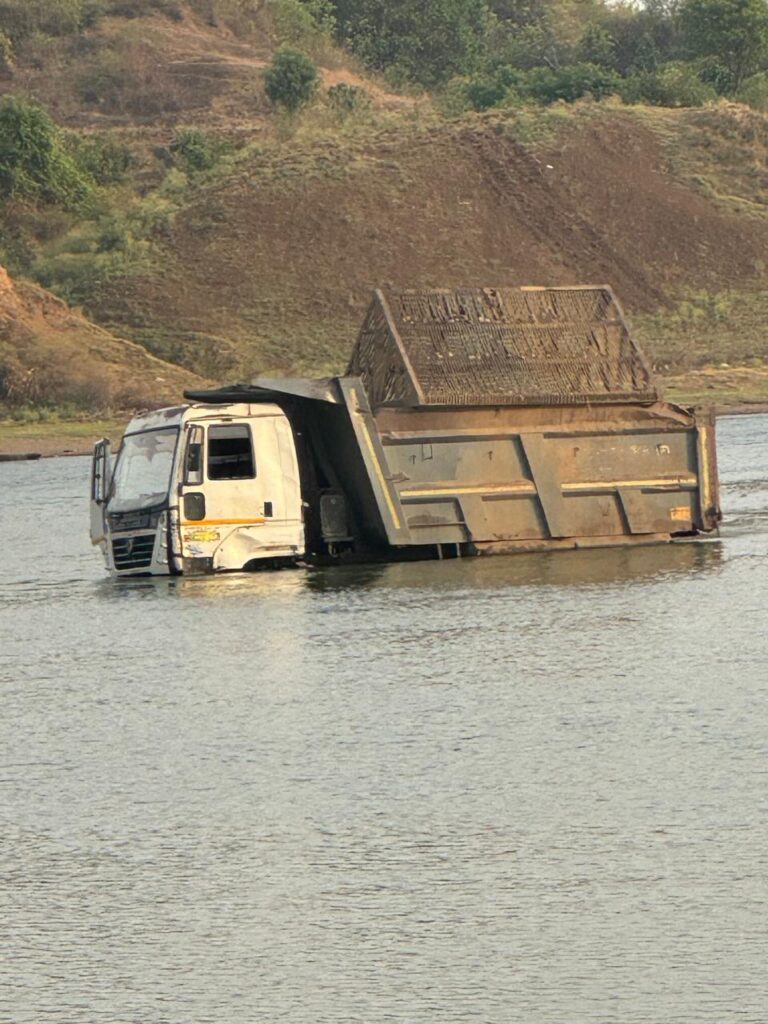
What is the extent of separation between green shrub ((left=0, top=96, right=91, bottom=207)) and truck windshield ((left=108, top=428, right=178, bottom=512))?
204 feet

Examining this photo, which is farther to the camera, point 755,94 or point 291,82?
A: point 291,82

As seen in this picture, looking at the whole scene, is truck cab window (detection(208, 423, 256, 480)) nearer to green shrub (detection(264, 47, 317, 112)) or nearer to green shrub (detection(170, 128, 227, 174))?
green shrub (detection(170, 128, 227, 174))

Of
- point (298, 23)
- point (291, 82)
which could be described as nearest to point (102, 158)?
point (291, 82)

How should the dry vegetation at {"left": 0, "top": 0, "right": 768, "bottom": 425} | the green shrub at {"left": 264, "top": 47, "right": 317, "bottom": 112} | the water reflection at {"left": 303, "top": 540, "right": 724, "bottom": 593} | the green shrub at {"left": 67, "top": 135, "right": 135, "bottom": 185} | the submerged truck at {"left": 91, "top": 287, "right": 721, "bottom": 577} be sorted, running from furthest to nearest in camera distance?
the green shrub at {"left": 264, "top": 47, "right": 317, "bottom": 112} < the green shrub at {"left": 67, "top": 135, "right": 135, "bottom": 185} < the dry vegetation at {"left": 0, "top": 0, "right": 768, "bottom": 425} < the submerged truck at {"left": 91, "top": 287, "right": 721, "bottom": 577} < the water reflection at {"left": 303, "top": 540, "right": 724, "bottom": 593}

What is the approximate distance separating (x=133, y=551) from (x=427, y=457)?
2.88 m

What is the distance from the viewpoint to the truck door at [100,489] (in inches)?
811

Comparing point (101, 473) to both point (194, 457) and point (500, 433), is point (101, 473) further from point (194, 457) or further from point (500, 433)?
point (500, 433)

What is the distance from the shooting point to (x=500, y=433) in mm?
20062

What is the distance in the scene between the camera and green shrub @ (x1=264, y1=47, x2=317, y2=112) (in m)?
95.9

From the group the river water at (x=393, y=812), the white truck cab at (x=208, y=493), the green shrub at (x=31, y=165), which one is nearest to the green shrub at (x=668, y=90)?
the green shrub at (x=31, y=165)

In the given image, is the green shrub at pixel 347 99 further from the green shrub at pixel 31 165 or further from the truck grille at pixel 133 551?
the truck grille at pixel 133 551

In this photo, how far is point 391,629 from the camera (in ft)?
52.6

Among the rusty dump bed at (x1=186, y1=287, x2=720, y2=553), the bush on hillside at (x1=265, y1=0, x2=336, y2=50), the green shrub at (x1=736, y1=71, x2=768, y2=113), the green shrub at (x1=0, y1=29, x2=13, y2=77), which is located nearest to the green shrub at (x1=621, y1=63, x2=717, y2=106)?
the green shrub at (x1=736, y1=71, x2=768, y2=113)

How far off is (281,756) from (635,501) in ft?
33.3
